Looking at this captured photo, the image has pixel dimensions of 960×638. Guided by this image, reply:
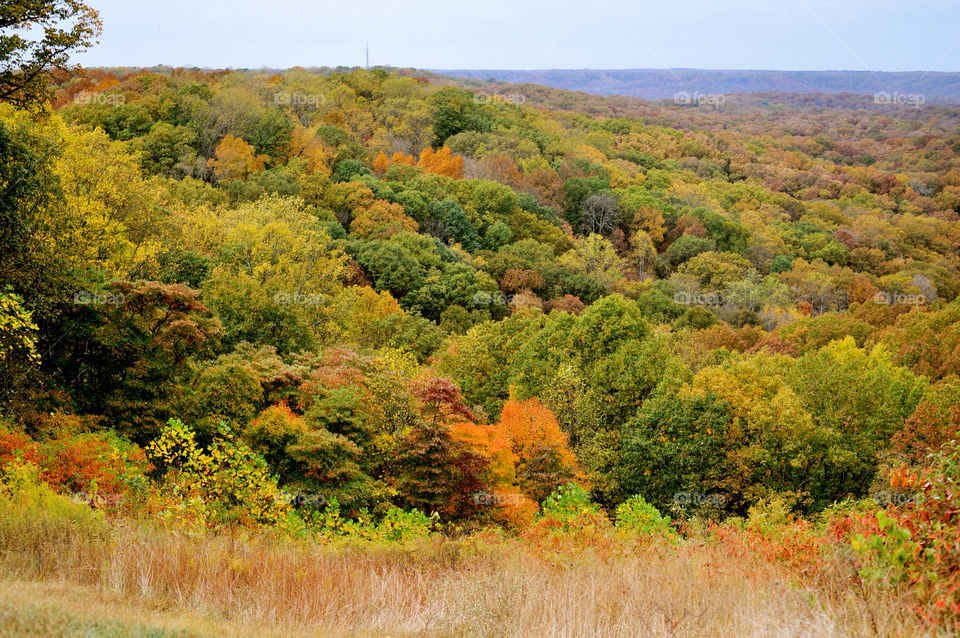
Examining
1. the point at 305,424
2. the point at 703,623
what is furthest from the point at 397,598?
the point at 305,424

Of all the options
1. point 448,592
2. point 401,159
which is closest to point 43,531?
point 448,592

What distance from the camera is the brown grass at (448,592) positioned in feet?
24.5

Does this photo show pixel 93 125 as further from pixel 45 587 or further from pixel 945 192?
pixel 945 192

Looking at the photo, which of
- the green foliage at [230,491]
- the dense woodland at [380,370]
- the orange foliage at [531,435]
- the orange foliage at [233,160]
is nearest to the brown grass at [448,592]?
the dense woodland at [380,370]

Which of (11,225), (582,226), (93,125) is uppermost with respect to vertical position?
(93,125)

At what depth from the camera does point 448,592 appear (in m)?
8.89

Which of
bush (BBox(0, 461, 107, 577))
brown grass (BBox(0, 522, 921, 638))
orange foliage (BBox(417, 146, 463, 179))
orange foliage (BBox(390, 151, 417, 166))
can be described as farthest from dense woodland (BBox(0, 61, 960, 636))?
orange foliage (BBox(417, 146, 463, 179))

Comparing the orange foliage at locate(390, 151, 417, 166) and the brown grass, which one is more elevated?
the orange foliage at locate(390, 151, 417, 166)

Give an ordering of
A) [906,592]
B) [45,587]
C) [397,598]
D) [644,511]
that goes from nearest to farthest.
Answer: [906,592], [45,587], [397,598], [644,511]

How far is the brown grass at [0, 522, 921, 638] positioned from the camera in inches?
294

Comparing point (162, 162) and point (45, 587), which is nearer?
point (45, 587)

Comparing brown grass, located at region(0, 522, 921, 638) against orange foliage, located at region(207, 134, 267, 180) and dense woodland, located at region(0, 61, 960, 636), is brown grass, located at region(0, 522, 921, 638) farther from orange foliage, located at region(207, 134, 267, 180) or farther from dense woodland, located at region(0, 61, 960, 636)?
orange foliage, located at region(207, 134, 267, 180)

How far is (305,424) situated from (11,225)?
27.0ft

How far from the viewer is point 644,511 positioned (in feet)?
61.3
